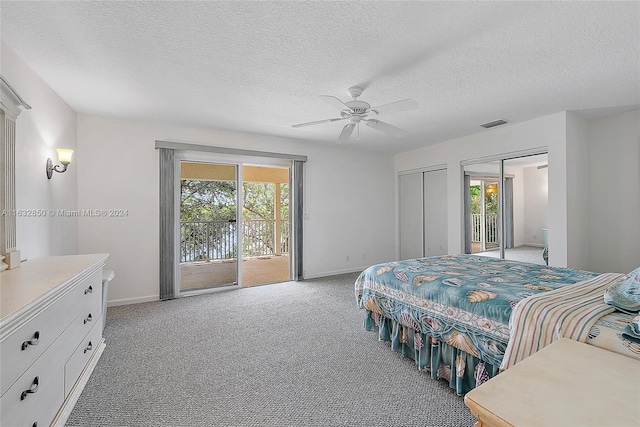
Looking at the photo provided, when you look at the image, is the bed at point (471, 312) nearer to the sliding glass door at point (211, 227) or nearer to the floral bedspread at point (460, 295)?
the floral bedspread at point (460, 295)

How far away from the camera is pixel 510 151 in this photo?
418 centimetres

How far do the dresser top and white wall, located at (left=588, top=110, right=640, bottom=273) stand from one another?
5.64 meters

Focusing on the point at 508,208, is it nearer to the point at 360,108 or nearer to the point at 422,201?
the point at 422,201

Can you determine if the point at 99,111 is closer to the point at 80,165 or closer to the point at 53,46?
the point at 80,165

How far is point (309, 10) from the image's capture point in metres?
1.75

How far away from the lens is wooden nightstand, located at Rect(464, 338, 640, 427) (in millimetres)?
706

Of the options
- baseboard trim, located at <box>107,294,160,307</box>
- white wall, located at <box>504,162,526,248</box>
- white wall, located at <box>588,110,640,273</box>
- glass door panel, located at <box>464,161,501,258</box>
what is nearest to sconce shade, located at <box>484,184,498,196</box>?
glass door panel, located at <box>464,161,501,258</box>

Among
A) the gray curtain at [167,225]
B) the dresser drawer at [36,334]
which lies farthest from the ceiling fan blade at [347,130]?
the dresser drawer at [36,334]

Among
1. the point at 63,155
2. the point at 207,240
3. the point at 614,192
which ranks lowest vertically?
the point at 207,240

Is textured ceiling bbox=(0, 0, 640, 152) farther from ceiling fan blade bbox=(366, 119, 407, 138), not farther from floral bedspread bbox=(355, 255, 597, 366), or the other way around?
floral bedspread bbox=(355, 255, 597, 366)

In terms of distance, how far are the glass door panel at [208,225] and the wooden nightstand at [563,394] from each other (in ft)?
13.8

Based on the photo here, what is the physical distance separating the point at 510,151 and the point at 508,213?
97 cm

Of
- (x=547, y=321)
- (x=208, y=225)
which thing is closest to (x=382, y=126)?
(x=547, y=321)

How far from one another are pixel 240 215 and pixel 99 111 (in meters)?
2.21
